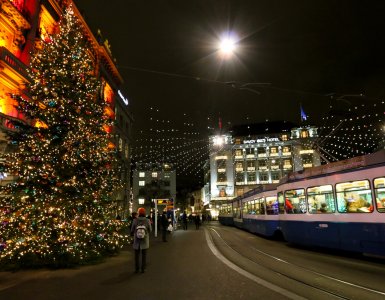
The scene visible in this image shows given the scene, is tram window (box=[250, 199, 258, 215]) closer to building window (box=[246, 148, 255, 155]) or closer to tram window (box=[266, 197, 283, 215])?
tram window (box=[266, 197, 283, 215])

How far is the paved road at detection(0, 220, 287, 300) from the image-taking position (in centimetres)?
692

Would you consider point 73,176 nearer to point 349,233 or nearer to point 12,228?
point 12,228

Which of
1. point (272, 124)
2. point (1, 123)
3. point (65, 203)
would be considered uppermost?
point (272, 124)

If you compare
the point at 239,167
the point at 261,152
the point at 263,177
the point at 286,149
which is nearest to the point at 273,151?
the point at 261,152

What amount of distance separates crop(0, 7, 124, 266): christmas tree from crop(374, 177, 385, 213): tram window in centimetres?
882

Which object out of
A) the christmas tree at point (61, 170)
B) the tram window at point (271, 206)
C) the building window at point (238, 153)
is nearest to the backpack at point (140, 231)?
the christmas tree at point (61, 170)

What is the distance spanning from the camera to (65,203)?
11.2m

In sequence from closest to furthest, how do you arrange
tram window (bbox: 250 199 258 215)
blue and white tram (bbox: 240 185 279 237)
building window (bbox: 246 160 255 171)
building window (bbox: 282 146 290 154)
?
blue and white tram (bbox: 240 185 279 237) < tram window (bbox: 250 199 258 215) < building window (bbox: 282 146 290 154) < building window (bbox: 246 160 255 171)

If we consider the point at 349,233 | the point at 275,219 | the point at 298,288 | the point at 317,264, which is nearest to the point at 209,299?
the point at 298,288

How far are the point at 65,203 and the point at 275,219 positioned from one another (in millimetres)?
12979

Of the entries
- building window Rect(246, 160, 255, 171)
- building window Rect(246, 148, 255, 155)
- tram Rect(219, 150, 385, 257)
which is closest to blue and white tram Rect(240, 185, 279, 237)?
tram Rect(219, 150, 385, 257)

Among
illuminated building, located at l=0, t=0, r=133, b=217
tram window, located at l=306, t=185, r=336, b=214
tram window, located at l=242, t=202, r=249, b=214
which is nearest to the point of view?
tram window, located at l=306, t=185, r=336, b=214

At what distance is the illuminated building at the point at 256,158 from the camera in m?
90.3

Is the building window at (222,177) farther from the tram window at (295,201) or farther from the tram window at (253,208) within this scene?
the tram window at (295,201)
